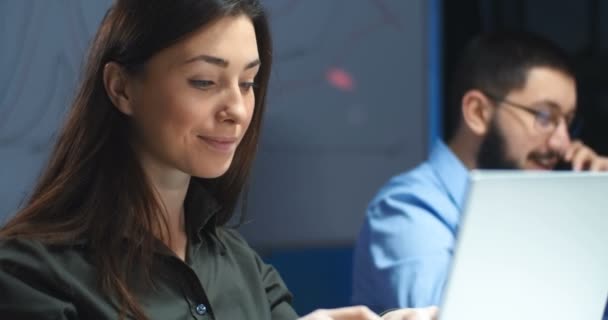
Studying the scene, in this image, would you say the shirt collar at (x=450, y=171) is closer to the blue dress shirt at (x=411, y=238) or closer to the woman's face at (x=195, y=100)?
the blue dress shirt at (x=411, y=238)

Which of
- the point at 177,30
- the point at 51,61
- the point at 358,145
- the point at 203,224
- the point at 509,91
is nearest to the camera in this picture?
the point at 177,30

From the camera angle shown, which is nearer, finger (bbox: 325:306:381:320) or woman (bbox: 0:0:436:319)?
finger (bbox: 325:306:381:320)

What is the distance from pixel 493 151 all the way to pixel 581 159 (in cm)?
24

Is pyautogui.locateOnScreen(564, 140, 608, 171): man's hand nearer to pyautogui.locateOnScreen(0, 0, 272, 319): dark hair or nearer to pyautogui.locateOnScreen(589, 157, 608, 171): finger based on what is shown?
pyautogui.locateOnScreen(589, 157, 608, 171): finger

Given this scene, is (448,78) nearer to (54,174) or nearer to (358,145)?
(358,145)

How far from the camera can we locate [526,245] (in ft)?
2.75

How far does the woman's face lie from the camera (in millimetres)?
1231

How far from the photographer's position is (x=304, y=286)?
7.52 ft

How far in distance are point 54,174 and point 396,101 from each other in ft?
4.59

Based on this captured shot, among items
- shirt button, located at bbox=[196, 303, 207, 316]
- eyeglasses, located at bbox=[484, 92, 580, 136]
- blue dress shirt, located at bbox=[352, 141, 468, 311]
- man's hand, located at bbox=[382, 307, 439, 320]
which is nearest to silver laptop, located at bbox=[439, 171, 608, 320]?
man's hand, located at bbox=[382, 307, 439, 320]

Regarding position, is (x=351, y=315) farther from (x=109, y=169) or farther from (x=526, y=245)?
(x=109, y=169)

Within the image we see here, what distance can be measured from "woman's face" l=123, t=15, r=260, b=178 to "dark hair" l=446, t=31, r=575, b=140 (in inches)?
43.0

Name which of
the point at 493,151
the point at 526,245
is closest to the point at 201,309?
the point at 526,245

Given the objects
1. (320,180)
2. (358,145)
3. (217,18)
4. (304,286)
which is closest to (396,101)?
(358,145)
